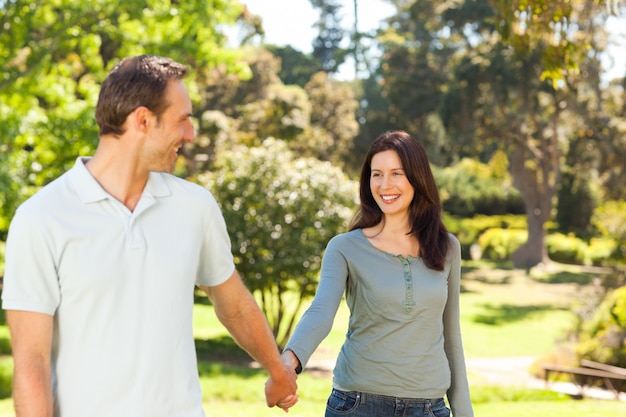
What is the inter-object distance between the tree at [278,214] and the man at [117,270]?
1295cm

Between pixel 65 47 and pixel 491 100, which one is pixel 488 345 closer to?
pixel 65 47

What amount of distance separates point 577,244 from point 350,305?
36793 millimetres

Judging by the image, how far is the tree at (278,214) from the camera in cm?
1555

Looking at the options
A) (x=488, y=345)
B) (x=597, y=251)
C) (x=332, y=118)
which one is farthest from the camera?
(x=332, y=118)

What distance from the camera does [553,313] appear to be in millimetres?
25734

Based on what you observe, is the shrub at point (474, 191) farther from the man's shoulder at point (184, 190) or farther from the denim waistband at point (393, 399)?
the man's shoulder at point (184, 190)

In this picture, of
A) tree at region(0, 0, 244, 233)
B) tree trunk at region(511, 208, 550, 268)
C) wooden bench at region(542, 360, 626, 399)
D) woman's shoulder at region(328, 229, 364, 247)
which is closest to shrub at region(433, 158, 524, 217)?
tree trunk at region(511, 208, 550, 268)

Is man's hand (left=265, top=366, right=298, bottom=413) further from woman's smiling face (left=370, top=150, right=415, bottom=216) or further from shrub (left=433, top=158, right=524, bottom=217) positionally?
shrub (left=433, top=158, right=524, bottom=217)

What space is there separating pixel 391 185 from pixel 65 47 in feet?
52.0

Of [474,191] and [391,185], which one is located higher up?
[391,185]

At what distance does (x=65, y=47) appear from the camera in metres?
18.1

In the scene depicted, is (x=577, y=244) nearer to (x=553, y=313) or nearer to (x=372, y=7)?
(x=553, y=313)

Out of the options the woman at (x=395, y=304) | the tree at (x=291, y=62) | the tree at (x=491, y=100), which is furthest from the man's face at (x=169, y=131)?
the tree at (x=291, y=62)

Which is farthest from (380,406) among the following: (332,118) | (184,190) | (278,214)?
(332,118)
